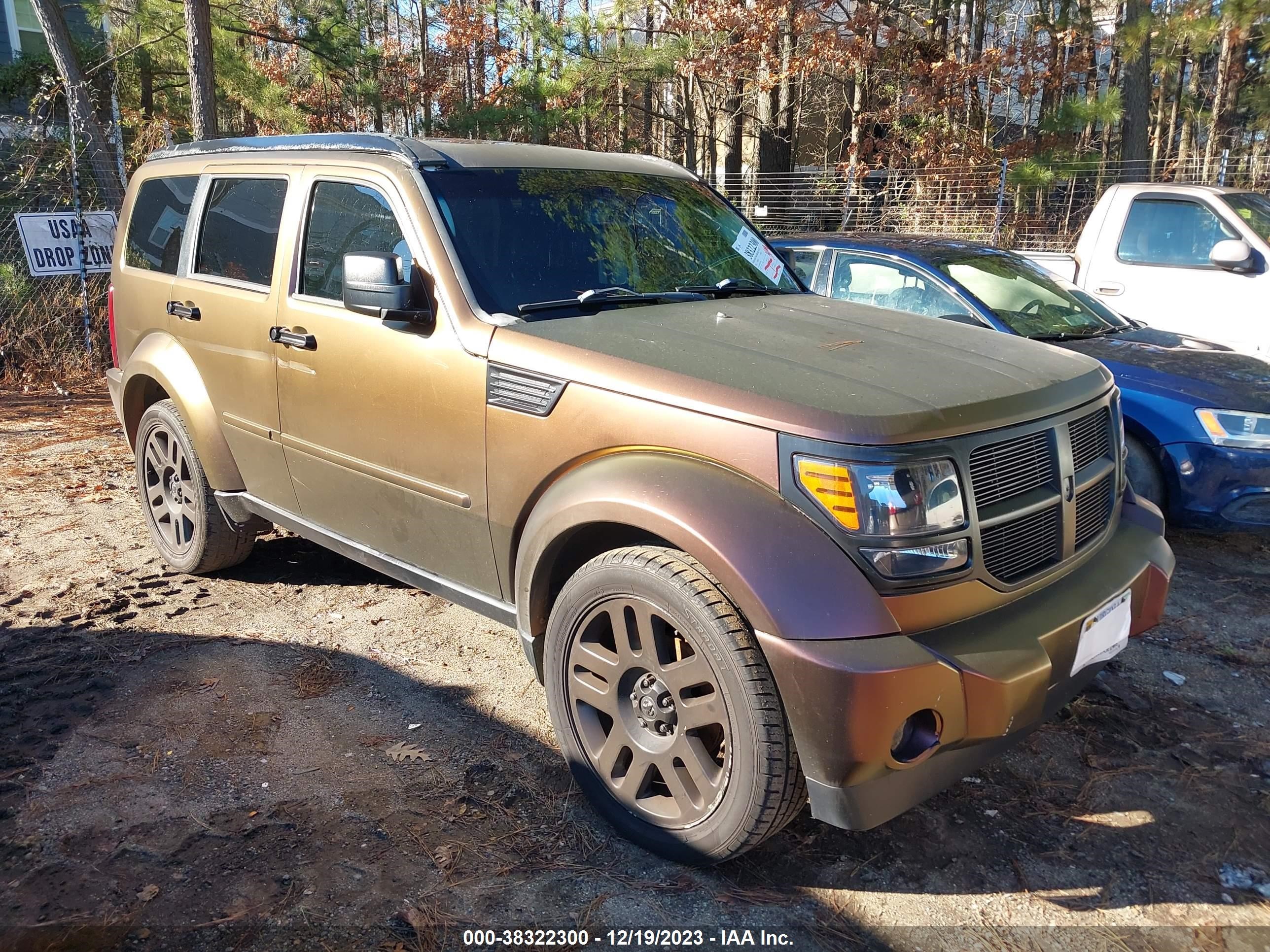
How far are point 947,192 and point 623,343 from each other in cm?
1365

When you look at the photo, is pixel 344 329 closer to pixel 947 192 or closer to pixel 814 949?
pixel 814 949

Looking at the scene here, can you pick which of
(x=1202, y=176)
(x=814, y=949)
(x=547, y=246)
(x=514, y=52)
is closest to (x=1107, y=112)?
(x=1202, y=176)

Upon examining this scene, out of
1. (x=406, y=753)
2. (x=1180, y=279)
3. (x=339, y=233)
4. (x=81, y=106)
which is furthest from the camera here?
(x=81, y=106)

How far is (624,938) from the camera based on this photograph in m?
Result: 2.49

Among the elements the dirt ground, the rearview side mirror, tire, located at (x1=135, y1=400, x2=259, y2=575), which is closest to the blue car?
the dirt ground

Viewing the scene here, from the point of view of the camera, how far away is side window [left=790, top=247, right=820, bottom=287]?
6328 mm

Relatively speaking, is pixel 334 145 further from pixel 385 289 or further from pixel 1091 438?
pixel 1091 438

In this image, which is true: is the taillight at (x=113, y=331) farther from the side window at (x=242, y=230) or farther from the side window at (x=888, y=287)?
the side window at (x=888, y=287)

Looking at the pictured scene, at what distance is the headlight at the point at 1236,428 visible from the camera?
4859 millimetres

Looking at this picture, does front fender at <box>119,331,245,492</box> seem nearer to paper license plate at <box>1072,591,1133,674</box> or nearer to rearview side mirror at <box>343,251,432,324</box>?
rearview side mirror at <box>343,251,432,324</box>

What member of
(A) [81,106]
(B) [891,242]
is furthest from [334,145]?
(A) [81,106]

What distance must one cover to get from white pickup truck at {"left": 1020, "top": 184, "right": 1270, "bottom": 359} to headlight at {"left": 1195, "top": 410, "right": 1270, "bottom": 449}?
2.14 m

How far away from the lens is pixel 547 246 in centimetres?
350

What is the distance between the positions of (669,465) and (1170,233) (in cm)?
656
